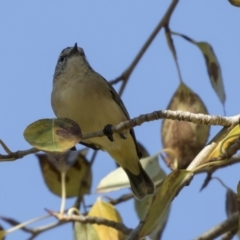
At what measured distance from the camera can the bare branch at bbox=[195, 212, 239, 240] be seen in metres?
3.41

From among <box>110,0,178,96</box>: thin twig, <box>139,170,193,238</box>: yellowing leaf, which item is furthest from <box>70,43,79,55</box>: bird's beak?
<box>139,170,193,238</box>: yellowing leaf

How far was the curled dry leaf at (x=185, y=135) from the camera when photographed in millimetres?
3875

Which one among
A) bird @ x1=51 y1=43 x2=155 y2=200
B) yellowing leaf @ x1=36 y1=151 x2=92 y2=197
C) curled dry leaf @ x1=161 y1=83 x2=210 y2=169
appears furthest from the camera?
bird @ x1=51 y1=43 x2=155 y2=200

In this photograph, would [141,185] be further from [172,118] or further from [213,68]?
[172,118]

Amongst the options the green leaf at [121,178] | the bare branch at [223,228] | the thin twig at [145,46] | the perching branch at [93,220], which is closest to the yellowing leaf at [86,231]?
the perching branch at [93,220]

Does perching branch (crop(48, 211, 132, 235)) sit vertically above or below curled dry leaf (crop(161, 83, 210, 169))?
below

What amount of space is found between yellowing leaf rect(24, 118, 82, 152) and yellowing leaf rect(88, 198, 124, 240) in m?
1.10

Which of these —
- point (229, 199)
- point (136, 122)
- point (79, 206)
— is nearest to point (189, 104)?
point (229, 199)

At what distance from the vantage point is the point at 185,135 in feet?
12.8

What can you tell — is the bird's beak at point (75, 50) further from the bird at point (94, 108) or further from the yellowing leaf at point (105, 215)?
the yellowing leaf at point (105, 215)

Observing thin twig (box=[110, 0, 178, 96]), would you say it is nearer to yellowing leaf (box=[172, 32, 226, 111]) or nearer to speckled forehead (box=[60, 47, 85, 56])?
yellowing leaf (box=[172, 32, 226, 111])

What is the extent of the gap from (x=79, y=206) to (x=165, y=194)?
1.54m

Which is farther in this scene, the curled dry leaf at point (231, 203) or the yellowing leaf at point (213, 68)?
the curled dry leaf at point (231, 203)

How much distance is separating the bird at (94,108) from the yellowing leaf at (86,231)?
72 cm
